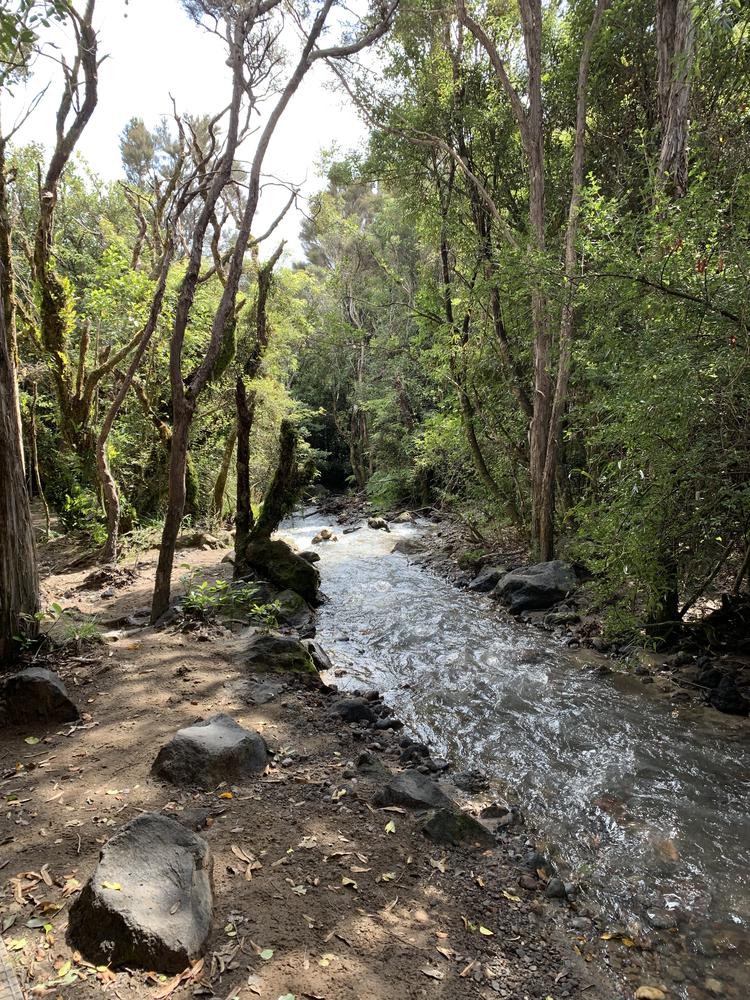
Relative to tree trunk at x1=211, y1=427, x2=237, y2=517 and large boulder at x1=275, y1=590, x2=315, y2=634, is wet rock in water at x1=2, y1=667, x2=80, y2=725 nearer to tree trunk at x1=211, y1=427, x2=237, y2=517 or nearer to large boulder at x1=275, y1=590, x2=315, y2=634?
large boulder at x1=275, y1=590, x2=315, y2=634

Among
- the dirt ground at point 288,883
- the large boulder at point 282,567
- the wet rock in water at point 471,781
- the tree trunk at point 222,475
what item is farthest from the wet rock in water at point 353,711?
the tree trunk at point 222,475

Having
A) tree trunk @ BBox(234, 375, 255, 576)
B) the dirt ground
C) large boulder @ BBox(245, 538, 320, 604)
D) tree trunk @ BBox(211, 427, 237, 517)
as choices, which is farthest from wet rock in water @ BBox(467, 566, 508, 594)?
tree trunk @ BBox(211, 427, 237, 517)

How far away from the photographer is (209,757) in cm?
393

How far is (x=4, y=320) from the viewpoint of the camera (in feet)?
17.0

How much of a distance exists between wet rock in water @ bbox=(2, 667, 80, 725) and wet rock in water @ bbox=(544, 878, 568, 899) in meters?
3.71

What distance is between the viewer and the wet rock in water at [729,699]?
5.42 m

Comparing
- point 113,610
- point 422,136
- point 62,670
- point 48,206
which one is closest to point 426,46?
point 422,136

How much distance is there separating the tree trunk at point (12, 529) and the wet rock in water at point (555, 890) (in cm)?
464

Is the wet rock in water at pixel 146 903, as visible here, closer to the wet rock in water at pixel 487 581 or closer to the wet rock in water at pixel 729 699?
the wet rock in water at pixel 729 699

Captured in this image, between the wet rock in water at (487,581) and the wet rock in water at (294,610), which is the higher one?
the wet rock in water at (487,581)

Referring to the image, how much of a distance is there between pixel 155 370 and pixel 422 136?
724 centimetres

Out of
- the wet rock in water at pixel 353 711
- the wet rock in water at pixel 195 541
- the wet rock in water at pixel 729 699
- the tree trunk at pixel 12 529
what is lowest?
the wet rock in water at pixel 353 711

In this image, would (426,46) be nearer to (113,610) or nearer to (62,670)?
(113,610)

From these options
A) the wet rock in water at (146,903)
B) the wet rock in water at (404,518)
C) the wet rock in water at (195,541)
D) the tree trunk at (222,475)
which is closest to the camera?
the wet rock in water at (146,903)
